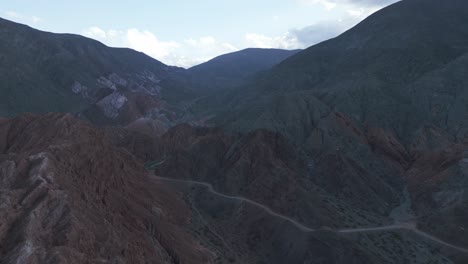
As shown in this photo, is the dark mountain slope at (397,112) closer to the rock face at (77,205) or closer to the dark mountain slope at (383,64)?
the dark mountain slope at (383,64)

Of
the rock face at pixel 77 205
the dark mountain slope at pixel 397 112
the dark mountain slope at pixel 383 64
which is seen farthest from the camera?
the dark mountain slope at pixel 383 64

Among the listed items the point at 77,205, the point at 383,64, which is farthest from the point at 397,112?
the point at 77,205

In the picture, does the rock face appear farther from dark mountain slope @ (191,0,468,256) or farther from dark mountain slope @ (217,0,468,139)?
dark mountain slope @ (217,0,468,139)

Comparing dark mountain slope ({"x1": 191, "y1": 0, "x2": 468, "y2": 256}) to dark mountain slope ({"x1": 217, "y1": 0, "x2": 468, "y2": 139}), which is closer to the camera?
dark mountain slope ({"x1": 191, "y1": 0, "x2": 468, "y2": 256})

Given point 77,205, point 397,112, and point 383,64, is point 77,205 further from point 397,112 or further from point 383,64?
point 383,64

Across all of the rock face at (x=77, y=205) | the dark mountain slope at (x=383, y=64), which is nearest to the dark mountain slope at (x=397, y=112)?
the dark mountain slope at (x=383, y=64)

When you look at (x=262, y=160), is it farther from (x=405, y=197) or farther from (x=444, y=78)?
(x=444, y=78)

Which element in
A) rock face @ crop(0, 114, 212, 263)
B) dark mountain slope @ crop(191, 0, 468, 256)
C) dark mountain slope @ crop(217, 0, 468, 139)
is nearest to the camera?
rock face @ crop(0, 114, 212, 263)

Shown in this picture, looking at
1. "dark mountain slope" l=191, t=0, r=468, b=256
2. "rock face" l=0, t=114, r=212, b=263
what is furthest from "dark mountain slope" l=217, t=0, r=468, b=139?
"rock face" l=0, t=114, r=212, b=263

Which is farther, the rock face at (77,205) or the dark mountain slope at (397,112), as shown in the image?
the dark mountain slope at (397,112)

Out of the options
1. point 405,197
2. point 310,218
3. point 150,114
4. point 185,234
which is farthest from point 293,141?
point 150,114
